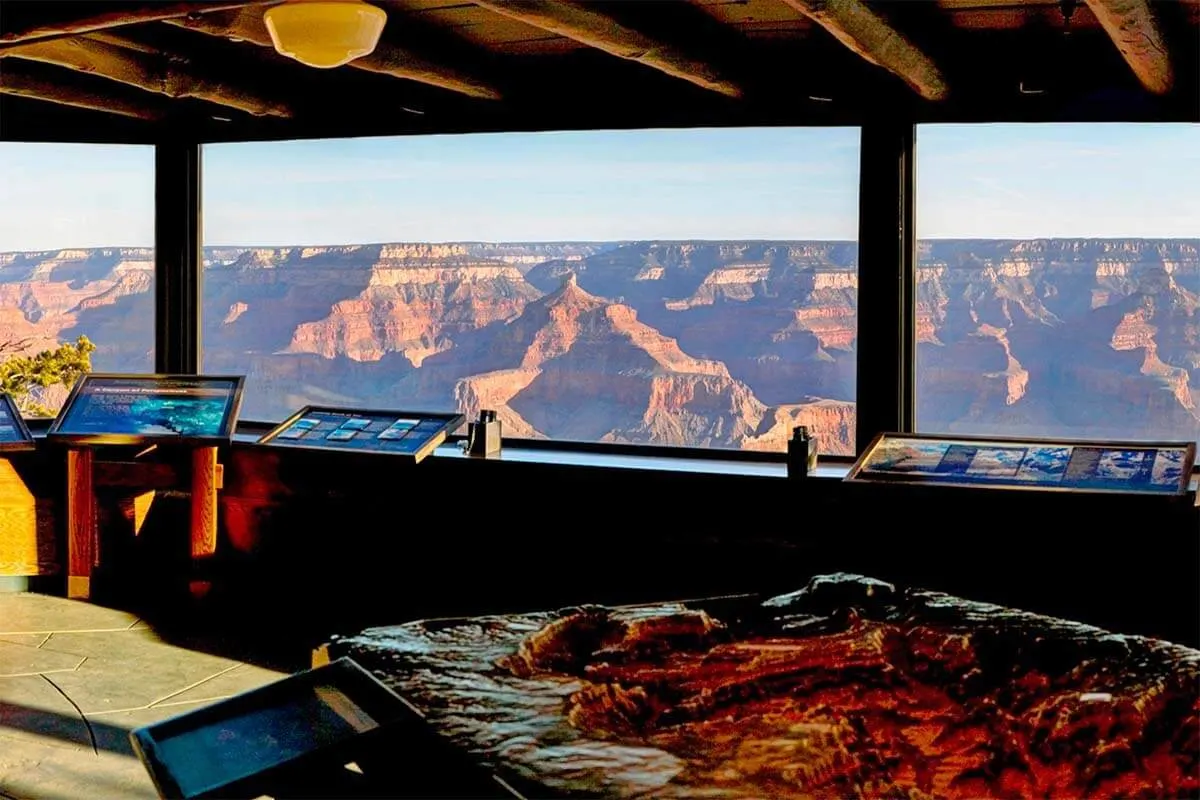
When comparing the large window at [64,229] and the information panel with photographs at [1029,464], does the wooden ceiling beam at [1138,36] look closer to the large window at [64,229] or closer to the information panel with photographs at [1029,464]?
the information panel with photographs at [1029,464]

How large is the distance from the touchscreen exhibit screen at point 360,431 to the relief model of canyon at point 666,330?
8.1 inches

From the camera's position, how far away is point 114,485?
645cm

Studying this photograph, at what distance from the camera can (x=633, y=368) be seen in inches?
683

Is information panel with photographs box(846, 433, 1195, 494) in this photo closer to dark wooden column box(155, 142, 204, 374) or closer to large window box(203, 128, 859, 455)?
large window box(203, 128, 859, 455)

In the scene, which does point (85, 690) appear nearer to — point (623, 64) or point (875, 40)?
point (623, 64)

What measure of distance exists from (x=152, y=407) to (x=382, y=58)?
2.64 meters

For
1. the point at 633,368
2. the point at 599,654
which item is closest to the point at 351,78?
the point at 599,654

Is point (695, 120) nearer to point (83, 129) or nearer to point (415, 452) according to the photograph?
point (415, 452)

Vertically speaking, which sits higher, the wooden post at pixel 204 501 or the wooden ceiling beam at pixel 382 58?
the wooden ceiling beam at pixel 382 58

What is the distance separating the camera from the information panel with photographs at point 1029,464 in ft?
15.1

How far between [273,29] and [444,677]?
2043mm

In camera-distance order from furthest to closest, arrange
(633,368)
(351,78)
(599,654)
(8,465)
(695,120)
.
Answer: (633,368) < (8,465) < (351,78) < (695,120) < (599,654)

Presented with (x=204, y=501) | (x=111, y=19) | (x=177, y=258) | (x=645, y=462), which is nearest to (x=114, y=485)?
(x=204, y=501)

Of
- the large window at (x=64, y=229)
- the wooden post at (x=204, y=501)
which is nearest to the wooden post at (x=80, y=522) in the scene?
the wooden post at (x=204, y=501)
